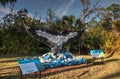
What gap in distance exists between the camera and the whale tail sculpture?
15922 mm

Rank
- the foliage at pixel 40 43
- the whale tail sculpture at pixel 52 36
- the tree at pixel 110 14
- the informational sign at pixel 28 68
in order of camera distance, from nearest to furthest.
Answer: the informational sign at pixel 28 68, the whale tail sculpture at pixel 52 36, the foliage at pixel 40 43, the tree at pixel 110 14

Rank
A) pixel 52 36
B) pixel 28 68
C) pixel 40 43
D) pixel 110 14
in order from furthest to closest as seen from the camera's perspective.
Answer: pixel 110 14
pixel 40 43
pixel 52 36
pixel 28 68

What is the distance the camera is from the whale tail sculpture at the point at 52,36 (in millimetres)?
15922

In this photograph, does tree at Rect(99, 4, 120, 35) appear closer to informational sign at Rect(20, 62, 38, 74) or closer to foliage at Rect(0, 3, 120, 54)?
foliage at Rect(0, 3, 120, 54)

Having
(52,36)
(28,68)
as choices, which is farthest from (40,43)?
(28,68)

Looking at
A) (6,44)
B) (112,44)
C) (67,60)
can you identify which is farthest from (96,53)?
(6,44)

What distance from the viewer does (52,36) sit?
16.3 m

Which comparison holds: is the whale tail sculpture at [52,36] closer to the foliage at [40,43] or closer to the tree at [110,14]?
the foliage at [40,43]

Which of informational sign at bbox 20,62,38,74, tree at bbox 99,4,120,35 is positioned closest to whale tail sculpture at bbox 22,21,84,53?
informational sign at bbox 20,62,38,74

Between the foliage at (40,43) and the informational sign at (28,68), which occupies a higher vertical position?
the foliage at (40,43)

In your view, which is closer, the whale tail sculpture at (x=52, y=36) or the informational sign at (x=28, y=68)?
the informational sign at (x=28, y=68)

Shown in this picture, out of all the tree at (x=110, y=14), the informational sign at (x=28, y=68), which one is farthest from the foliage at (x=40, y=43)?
the informational sign at (x=28, y=68)

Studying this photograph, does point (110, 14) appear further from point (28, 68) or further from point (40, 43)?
point (28, 68)

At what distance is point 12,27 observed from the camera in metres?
26.9
